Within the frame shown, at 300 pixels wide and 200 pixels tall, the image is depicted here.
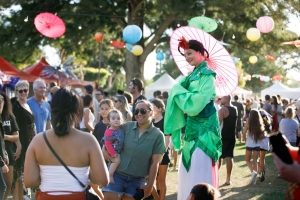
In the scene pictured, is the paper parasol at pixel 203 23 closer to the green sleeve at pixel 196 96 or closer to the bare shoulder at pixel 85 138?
the green sleeve at pixel 196 96

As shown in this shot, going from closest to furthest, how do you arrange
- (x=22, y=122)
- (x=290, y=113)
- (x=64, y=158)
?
(x=64, y=158)
(x=22, y=122)
(x=290, y=113)

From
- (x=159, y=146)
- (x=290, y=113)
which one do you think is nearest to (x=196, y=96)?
(x=159, y=146)

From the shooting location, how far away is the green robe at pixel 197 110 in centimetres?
448

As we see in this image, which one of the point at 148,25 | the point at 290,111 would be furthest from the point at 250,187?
the point at 148,25

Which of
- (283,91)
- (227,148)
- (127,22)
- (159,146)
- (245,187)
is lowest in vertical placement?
(245,187)

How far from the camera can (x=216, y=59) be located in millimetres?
5176

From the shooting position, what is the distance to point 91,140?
3.35 meters

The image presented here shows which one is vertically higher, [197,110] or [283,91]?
[283,91]

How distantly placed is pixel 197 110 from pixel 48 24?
423 inches

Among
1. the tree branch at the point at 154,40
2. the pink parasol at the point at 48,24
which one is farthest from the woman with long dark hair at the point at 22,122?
the tree branch at the point at 154,40

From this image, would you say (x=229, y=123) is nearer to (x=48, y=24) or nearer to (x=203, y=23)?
(x=203, y=23)

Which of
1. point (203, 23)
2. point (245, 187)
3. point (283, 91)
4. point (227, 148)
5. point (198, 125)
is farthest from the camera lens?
point (283, 91)

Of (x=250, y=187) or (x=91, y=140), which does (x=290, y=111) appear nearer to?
(x=250, y=187)

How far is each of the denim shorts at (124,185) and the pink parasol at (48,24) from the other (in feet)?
32.3
